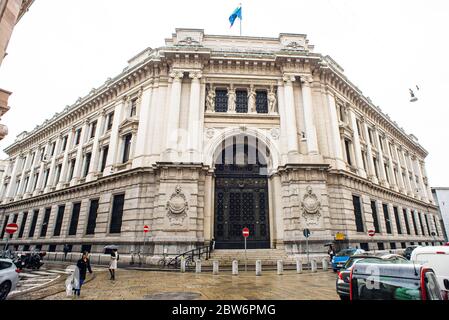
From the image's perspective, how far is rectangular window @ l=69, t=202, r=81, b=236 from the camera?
24.1m

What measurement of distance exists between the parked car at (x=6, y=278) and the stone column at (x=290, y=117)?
700 inches

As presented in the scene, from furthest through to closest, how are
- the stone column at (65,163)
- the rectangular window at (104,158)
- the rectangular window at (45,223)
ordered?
the stone column at (65,163)
the rectangular window at (45,223)
the rectangular window at (104,158)

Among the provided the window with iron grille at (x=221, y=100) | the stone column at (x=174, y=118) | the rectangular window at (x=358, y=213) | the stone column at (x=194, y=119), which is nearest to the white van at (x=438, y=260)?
the stone column at (x=194, y=119)

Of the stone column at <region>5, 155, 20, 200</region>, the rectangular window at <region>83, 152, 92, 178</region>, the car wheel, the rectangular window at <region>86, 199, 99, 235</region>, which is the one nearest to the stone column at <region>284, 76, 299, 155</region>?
the car wheel

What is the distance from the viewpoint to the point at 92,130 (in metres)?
28.4

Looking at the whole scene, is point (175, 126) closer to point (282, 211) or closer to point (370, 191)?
point (282, 211)

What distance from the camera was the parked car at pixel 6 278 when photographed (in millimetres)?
8172

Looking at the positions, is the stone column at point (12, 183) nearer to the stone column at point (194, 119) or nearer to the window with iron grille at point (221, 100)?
the stone column at point (194, 119)

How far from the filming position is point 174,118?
2056 centimetres

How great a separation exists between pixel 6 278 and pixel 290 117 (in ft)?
65.3

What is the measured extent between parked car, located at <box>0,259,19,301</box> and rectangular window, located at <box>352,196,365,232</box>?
2314 centimetres

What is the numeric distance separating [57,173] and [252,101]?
2605 cm

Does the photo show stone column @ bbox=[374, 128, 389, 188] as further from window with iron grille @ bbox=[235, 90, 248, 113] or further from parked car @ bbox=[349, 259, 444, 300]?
parked car @ bbox=[349, 259, 444, 300]

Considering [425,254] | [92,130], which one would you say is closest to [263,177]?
[425,254]
